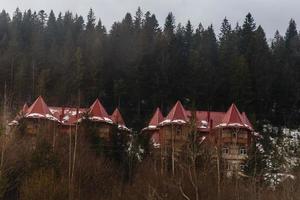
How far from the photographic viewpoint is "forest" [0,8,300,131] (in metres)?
60.8

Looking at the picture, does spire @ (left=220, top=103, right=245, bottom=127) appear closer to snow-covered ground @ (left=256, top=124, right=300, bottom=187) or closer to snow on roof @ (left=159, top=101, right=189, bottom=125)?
snow-covered ground @ (left=256, top=124, right=300, bottom=187)

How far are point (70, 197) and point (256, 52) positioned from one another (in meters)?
49.7

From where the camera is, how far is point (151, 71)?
2472 inches

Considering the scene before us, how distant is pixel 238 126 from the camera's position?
49500 mm

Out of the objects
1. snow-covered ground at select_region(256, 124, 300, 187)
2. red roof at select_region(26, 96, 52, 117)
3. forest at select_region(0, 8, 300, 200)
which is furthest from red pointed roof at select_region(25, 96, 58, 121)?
snow-covered ground at select_region(256, 124, 300, 187)

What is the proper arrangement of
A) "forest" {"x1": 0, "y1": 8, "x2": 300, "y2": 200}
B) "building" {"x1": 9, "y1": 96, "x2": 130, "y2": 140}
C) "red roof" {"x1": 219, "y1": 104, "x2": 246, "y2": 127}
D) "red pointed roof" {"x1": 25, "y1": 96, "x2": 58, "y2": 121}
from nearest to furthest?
"forest" {"x1": 0, "y1": 8, "x2": 300, "y2": 200} → "building" {"x1": 9, "y1": 96, "x2": 130, "y2": 140} → "red pointed roof" {"x1": 25, "y1": 96, "x2": 58, "y2": 121} → "red roof" {"x1": 219, "y1": 104, "x2": 246, "y2": 127}

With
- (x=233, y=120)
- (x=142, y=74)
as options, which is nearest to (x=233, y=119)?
(x=233, y=120)

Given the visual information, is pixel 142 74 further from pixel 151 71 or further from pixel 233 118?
pixel 233 118

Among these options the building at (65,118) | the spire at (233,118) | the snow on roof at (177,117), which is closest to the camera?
the building at (65,118)

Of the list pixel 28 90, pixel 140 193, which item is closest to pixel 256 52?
pixel 28 90

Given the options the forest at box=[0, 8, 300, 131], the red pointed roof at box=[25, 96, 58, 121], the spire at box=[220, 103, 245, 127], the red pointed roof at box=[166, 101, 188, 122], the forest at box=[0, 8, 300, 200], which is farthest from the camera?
the forest at box=[0, 8, 300, 131]

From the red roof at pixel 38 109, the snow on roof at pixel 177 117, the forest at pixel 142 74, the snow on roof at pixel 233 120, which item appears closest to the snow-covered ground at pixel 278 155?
the forest at pixel 142 74

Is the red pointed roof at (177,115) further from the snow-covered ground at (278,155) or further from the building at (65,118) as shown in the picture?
the snow-covered ground at (278,155)

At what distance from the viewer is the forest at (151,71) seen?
60781 millimetres
